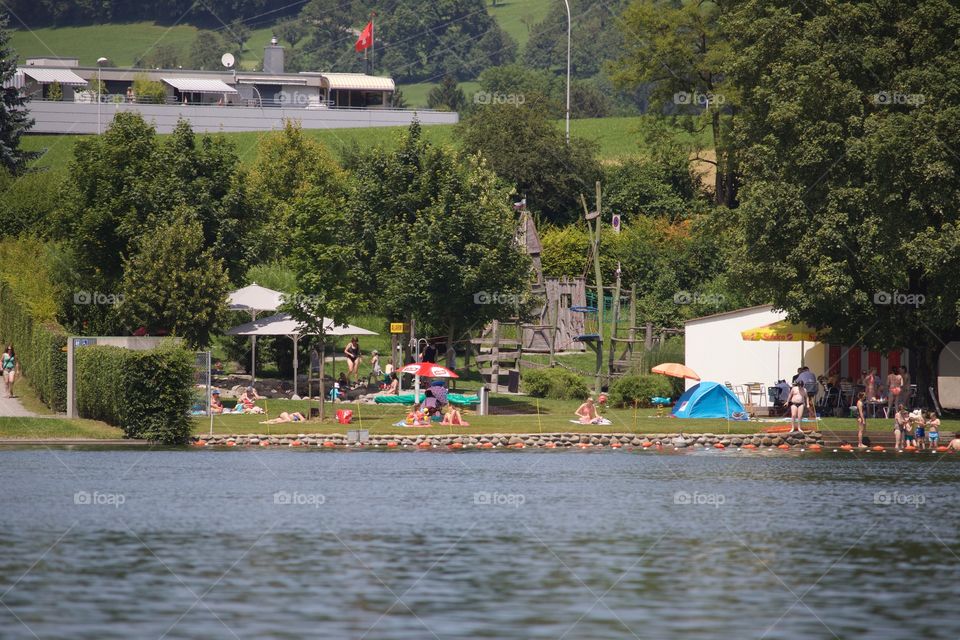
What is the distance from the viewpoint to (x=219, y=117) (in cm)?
12875

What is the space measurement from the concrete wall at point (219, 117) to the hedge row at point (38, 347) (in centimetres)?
6465

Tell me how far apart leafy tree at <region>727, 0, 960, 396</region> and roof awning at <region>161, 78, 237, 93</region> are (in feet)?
296

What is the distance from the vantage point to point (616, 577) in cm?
2106

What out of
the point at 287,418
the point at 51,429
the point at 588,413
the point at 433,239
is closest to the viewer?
the point at 51,429

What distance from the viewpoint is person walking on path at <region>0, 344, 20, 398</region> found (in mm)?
47969

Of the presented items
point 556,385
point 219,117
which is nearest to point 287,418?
point 556,385

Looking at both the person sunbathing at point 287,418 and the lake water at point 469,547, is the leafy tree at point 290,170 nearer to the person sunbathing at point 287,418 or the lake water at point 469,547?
the person sunbathing at point 287,418

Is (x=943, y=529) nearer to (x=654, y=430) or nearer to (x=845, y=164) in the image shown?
(x=654, y=430)

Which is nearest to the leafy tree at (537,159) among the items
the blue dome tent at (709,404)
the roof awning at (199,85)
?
the blue dome tent at (709,404)

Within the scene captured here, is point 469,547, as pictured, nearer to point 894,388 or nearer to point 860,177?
point 894,388

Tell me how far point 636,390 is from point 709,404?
387 cm

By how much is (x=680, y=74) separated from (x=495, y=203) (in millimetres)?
26824

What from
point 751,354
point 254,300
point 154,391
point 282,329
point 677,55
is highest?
point 677,55

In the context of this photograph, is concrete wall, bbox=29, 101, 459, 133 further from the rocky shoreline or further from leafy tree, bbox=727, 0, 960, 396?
the rocky shoreline
